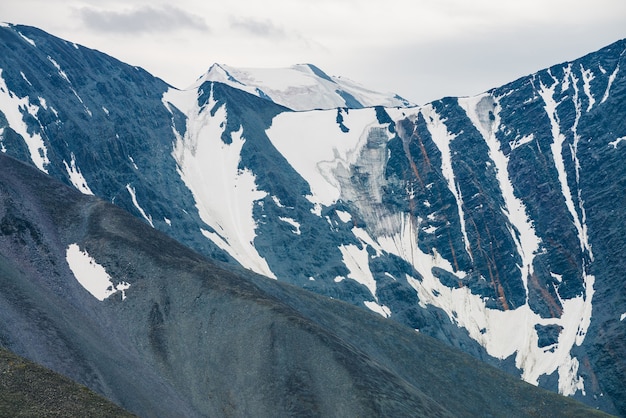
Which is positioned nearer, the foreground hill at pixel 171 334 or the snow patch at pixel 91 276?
the foreground hill at pixel 171 334

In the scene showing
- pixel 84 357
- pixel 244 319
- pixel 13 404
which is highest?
pixel 244 319

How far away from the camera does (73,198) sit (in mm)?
136625

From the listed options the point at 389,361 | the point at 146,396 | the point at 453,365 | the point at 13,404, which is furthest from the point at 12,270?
the point at 453,365

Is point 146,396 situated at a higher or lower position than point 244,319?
lower

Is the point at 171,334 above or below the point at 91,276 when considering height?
below

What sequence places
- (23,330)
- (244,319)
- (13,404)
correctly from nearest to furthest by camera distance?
1. (13,404)
2. (23,330)
3. (244,319)

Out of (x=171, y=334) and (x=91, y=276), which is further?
(x=91, y=276)

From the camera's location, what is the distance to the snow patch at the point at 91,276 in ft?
393

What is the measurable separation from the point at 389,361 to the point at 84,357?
55.1m

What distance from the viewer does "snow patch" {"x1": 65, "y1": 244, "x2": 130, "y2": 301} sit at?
120 m

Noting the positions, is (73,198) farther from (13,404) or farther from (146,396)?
(13,404)

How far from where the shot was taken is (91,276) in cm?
12131

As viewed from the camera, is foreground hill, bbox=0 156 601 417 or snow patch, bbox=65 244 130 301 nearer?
foreground hill, bbox=0 156 601 417

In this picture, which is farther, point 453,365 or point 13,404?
point 453,365
